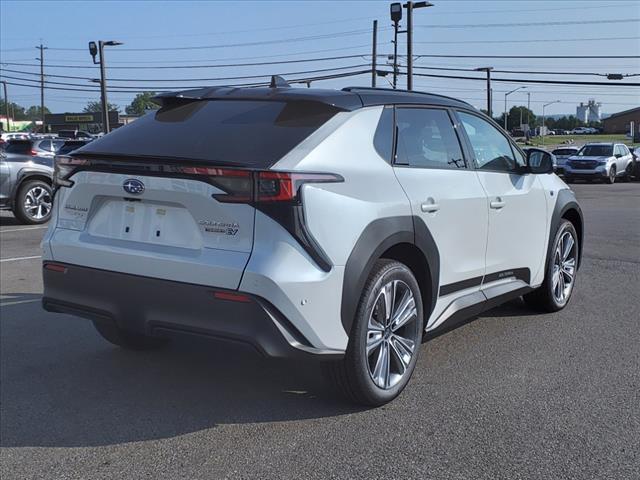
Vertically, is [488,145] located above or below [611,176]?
above

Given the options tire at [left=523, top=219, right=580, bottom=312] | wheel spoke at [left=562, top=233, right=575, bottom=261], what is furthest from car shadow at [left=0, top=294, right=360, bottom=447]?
wheel spoke at [left=562, top=233, right=575, bottom=261]

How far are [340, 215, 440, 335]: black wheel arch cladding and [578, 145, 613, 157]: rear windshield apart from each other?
28.8 m

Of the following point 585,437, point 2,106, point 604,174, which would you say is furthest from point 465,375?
point 2,106

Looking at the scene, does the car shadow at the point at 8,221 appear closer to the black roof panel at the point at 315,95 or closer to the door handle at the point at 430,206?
the black roof panel at the point at 315,95

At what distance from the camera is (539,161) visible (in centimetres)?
570

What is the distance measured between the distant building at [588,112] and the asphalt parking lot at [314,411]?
522 feet

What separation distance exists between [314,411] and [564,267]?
338 cm

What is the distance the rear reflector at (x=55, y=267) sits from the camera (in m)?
3.97

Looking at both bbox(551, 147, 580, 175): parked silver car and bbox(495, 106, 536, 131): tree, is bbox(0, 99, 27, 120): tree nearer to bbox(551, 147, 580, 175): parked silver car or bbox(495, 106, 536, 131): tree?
bbox(495, 106, 536, 131): tree

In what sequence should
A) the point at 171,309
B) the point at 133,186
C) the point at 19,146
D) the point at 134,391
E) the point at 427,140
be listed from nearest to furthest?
the point at 171,309 → the point at 133,186 → the point at 134,391 → the point at 427,140 → the point at 19,146

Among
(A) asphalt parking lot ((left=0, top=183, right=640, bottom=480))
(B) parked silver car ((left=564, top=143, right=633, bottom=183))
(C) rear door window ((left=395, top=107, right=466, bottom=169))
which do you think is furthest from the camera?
(B) parked silver car ((left=564, top=143, right=633, bottom=183))

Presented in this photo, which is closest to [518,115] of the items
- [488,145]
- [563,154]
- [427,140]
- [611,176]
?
[563,154]

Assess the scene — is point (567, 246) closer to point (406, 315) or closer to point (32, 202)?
point (406, 315)

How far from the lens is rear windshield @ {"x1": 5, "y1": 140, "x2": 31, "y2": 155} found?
13.6 m
